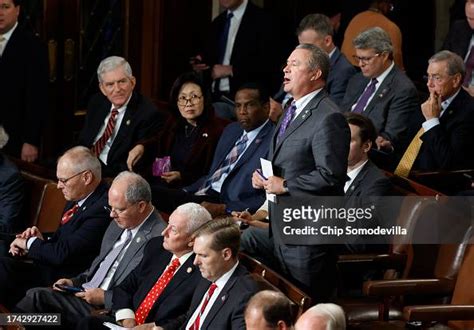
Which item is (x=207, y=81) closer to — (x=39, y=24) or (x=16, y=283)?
(x=39, y=24)

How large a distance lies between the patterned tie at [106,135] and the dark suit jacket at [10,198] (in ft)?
2.69

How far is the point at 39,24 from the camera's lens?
368 inches

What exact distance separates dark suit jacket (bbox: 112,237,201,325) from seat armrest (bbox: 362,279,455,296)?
2.45ft

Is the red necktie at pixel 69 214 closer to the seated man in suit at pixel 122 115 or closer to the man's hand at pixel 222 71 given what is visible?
the seated man in suit at pixel 122 115

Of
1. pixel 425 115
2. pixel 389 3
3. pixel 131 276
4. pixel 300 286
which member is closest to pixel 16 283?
pixel 131 276

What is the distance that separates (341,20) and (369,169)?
11.0 ft

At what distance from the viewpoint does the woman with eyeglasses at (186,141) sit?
306 inches

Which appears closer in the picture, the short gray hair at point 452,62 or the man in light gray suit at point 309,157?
the man in light gray suit at point 309,157

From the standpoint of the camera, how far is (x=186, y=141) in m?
7.83

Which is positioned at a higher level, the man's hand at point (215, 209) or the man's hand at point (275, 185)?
the man's hand at point (275, 185)

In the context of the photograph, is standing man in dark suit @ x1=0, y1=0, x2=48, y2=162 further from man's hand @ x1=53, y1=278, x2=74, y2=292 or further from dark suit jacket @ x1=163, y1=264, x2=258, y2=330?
dark suit jacket @ x1=163, y1=264, x2=258, y2=330

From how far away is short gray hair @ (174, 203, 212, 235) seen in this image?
240 inches

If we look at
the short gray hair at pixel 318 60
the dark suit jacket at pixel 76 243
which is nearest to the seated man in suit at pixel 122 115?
the dark suit jacket at pixel 76 243

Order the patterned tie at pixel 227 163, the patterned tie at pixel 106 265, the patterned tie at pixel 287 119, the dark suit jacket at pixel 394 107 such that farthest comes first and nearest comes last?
the dark suit jacket at pixel 394 107 → the patterned tie at pixel 227 163 → the patterned tie at pixel 106 265 → the patterned tie at pixel 287 119
